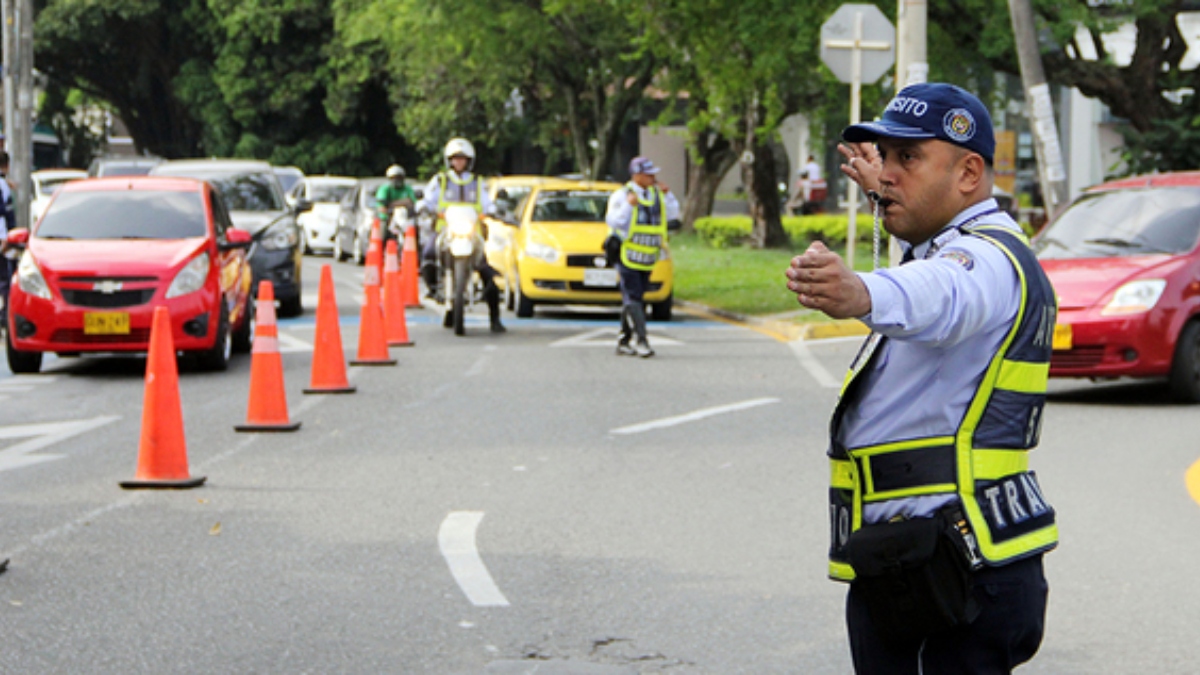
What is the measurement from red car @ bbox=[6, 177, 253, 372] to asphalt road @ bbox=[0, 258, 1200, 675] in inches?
20.3

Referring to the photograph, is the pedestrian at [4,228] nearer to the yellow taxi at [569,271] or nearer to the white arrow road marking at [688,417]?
the yellow taxi at [569,271]

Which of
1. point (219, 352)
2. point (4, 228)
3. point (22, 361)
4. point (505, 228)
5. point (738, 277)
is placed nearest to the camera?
point (22, 361)

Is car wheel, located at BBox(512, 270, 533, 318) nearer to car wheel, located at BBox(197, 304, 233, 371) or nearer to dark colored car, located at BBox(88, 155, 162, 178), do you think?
car wheel, located at BBox(197, 304, 233, 371)

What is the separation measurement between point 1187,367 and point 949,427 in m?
9.93

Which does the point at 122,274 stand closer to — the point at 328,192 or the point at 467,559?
the point at 467,559

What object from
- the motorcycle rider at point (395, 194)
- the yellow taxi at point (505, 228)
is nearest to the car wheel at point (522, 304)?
the yellow taxi at point (505, 228)

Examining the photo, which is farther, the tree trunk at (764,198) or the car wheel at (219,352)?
the tree trunk at (764,198)

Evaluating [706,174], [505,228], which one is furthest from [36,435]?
[706,174]

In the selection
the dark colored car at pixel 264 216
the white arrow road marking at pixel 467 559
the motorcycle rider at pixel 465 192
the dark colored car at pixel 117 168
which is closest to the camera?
the white arrow road marking at pixel 467 559

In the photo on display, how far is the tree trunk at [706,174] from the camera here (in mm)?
40469

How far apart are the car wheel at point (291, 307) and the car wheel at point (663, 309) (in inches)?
162

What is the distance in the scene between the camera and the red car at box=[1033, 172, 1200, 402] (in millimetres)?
12281

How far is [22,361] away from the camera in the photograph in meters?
14.4

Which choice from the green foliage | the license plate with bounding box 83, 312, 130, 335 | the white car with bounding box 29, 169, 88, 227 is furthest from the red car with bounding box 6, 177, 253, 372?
the green foliage
